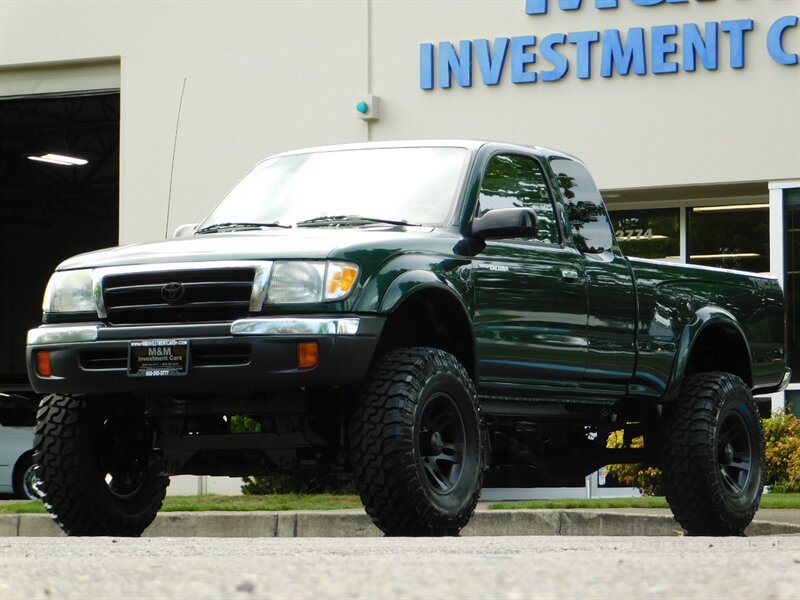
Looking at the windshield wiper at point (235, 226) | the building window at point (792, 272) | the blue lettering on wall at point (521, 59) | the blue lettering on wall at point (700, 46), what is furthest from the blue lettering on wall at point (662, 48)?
the windshield wiper at point (235, 226)

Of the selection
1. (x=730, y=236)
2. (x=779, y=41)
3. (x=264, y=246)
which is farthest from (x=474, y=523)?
(x=779, y=41)

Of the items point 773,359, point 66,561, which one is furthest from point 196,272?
point 773,359

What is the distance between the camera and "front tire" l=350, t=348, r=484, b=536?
6.89 m

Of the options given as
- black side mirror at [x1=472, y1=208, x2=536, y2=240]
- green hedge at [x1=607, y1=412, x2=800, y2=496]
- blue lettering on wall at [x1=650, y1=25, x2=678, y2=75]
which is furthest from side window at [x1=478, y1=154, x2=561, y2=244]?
blue lettering on wall at [x1=650, y1=25, x2=678, y2=75]

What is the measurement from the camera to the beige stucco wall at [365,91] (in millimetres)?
16531

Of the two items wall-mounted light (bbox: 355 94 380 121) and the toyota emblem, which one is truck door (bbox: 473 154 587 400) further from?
wall-mounted light (bbox: 355 94 380 121)

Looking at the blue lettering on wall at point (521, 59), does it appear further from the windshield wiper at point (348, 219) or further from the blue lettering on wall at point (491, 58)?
the windshield wiper at point (348, 219)

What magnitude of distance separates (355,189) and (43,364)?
1825 mm

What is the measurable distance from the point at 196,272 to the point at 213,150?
38.3 ft

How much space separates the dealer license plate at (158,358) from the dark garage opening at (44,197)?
65.6ft

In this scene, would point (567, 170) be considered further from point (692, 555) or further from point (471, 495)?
point (692, 555)

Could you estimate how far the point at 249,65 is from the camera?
735 inches

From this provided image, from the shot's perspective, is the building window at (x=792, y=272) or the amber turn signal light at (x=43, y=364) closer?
the amber turn signal light at (x=43, y=364)

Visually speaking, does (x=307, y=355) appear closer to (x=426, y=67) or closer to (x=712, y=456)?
(x=712, y=456)
